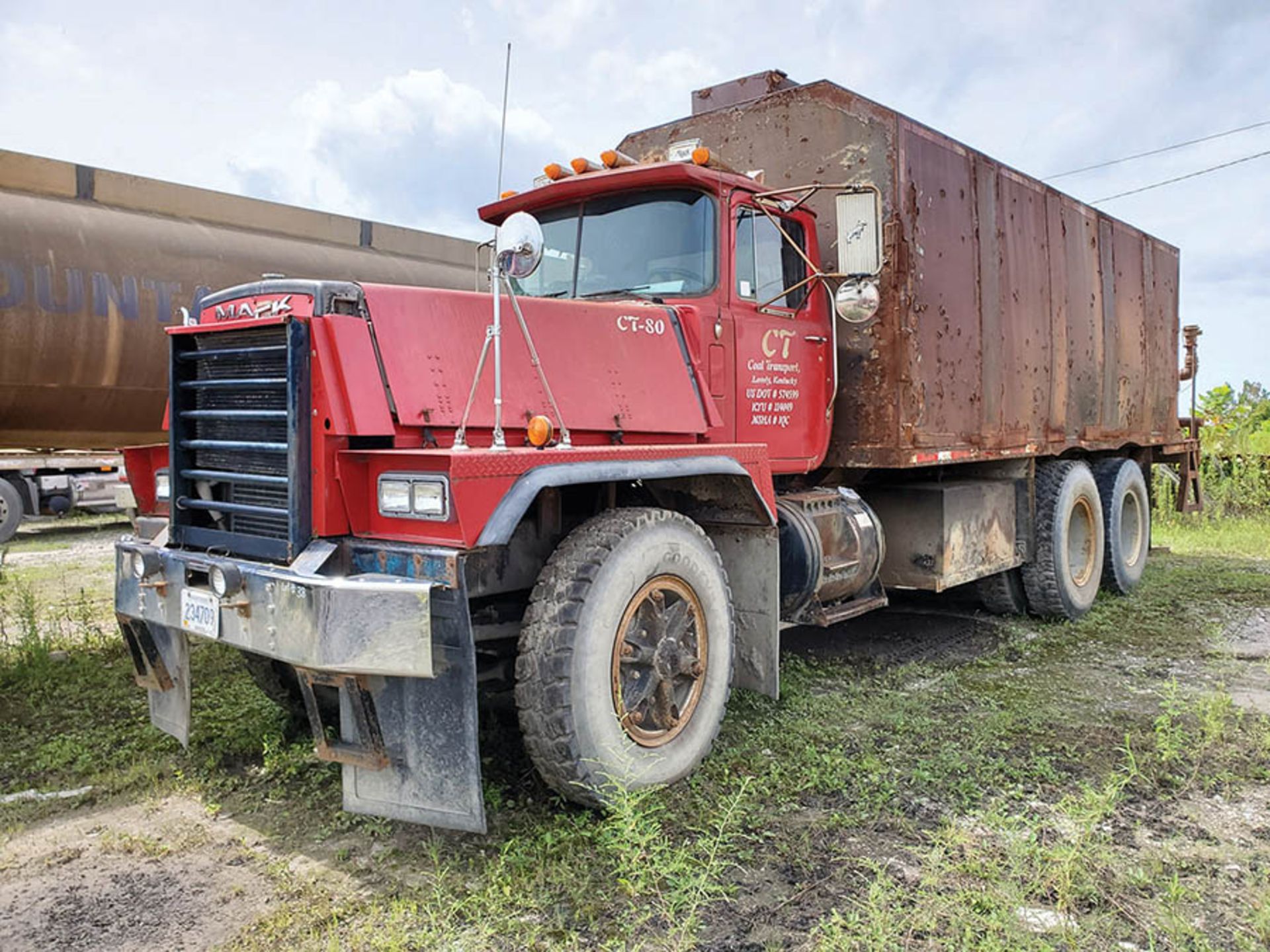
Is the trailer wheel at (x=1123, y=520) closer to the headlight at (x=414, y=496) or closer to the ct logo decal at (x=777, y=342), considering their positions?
the ct logo decal at (x=777, y=342)

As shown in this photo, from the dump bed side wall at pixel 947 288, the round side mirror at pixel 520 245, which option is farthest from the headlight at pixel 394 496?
the dump bed side wall at pixel 947 288

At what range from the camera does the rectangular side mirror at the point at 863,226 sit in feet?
14.9

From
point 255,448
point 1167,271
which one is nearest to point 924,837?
point 255,448

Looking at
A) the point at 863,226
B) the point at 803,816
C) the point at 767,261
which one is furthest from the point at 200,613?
the point at 863,226

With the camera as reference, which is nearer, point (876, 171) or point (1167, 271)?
point (876, 171)

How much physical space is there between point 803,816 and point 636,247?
2815 millimetres

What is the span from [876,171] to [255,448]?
156 inches

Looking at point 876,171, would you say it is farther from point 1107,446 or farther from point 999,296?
point 1107,446

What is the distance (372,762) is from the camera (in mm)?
3230

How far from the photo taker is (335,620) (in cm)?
300

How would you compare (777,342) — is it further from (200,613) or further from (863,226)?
(200,613)

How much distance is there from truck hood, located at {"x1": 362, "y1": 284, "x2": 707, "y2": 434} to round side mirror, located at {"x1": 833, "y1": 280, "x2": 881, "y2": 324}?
3.06ft

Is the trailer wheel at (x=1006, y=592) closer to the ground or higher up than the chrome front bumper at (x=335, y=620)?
closer to the ground

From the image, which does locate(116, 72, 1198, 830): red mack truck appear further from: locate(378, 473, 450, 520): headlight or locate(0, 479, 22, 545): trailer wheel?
locate(0, 479, 22, 545): trailer wheel
